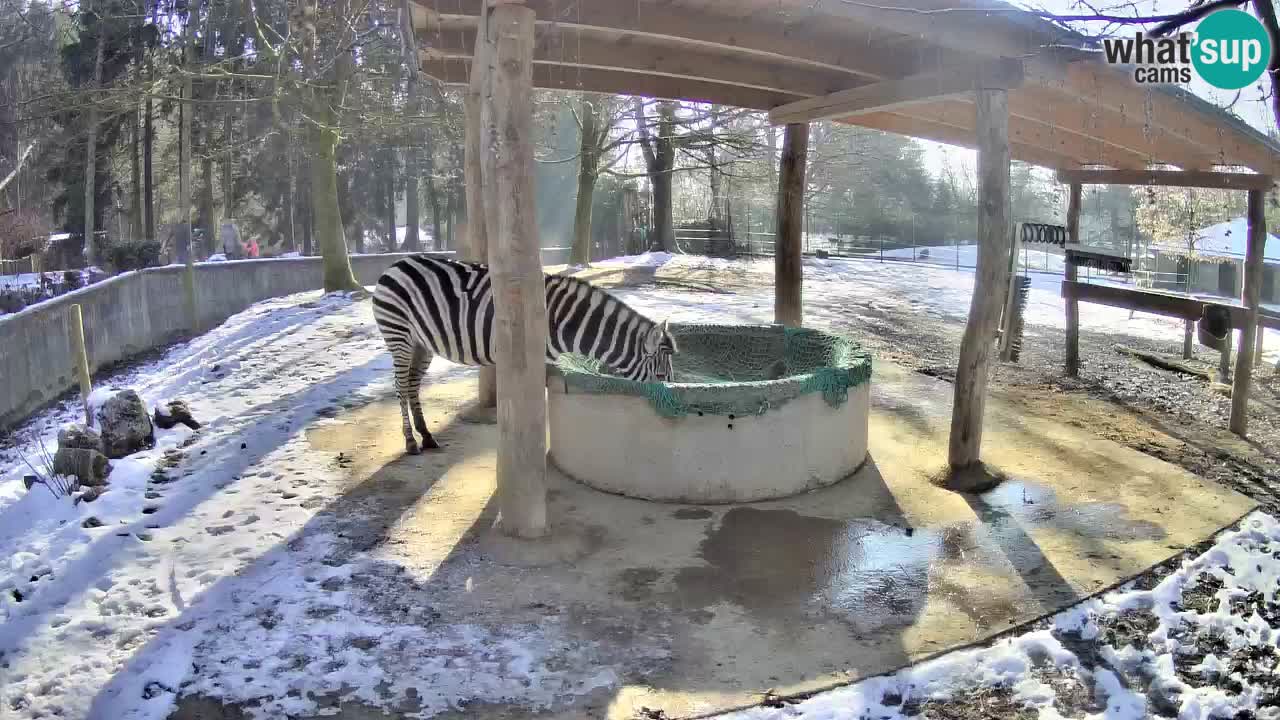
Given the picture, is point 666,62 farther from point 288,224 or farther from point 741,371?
point 288,224

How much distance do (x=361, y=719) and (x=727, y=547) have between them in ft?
8.10

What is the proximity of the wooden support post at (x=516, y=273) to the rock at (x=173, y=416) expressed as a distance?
13.6 feet

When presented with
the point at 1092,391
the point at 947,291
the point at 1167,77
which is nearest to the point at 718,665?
the point at 1167,77

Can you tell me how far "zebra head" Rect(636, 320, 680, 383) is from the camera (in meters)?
6.64

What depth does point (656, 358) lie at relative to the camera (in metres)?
6.66

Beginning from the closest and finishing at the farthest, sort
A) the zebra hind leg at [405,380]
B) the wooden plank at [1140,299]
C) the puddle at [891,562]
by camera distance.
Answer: the puddle at [891,562] < the zebra hind leg at [405,380] < the wooden plank at [1140,299]

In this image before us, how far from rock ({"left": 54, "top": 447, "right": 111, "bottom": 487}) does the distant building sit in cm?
2029

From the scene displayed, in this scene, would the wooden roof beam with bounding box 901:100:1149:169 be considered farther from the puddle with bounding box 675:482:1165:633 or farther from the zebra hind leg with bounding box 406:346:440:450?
the zebra hind leg with bounding box 406:346:440:450

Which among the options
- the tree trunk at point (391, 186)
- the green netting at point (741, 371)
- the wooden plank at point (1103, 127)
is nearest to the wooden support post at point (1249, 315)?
the wooden plank at point (1103, 127)

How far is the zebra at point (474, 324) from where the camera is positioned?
6785mm

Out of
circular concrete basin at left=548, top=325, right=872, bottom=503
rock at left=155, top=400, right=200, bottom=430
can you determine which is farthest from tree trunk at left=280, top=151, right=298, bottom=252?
circular concrete basin at left=548, top=325, right=872, bottom=503

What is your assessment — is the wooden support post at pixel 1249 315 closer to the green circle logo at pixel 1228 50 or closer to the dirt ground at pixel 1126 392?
the dirt ground at pixel 1126 392

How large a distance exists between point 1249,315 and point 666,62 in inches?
243

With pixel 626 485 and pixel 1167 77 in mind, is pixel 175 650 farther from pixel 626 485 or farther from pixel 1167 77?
pixel 1167 77
